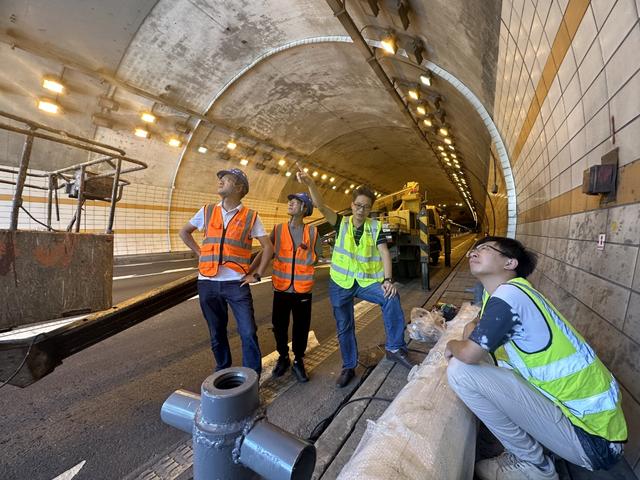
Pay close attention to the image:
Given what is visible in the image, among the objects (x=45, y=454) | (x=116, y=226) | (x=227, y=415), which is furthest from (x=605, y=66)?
(x=116, y=226)

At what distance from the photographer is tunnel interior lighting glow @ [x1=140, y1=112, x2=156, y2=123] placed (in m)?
10.1

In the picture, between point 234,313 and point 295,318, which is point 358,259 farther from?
point 234,313

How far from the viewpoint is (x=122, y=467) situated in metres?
1.99

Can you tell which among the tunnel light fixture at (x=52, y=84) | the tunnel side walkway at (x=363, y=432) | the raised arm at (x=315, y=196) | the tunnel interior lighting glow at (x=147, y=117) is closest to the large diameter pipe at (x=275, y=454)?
the tunnel side walkway at (x=363, y=432)

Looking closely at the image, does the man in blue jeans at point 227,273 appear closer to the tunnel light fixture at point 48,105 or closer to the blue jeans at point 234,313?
the blue jeans at point 234,313

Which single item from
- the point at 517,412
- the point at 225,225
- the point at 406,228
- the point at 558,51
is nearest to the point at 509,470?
the point at 517,412

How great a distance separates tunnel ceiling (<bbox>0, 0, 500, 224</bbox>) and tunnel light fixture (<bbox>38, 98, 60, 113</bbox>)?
22 centimetres

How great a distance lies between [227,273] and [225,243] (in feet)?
0.89

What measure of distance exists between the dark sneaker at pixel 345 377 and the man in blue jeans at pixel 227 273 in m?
0.76

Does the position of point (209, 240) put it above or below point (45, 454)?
above

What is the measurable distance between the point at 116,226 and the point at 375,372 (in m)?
11.9

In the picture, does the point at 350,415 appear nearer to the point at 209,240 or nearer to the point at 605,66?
the point at 209,240

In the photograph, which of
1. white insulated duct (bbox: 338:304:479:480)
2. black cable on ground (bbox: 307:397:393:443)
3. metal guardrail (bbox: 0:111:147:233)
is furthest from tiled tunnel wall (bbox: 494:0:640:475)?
metal guardrail (bbox: 0:111:147:233)

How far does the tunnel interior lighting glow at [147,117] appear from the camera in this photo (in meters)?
10.1
